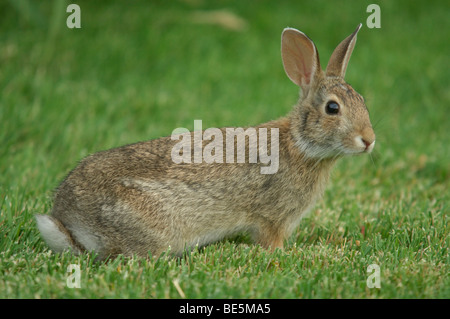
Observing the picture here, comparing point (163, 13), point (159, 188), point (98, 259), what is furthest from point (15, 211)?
point (163, 13)

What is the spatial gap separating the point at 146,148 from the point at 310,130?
1.25 meters

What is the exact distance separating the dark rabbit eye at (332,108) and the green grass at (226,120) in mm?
984

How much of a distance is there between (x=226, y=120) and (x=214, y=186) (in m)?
2.93

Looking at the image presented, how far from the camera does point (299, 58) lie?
4766 millimetres

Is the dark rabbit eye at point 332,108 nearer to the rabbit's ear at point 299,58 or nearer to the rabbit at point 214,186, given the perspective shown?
the rabbit at point 214,186

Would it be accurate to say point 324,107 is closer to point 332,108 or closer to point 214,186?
point 332,108

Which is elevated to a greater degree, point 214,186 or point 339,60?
point 339,60

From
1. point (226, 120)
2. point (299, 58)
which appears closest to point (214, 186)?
point (299, 58)

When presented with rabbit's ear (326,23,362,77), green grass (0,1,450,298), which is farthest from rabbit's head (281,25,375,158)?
green grass (0,1,450,298)

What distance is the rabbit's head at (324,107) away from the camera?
4.32m

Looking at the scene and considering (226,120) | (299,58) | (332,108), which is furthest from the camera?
(226,120)

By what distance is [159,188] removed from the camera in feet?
14.1

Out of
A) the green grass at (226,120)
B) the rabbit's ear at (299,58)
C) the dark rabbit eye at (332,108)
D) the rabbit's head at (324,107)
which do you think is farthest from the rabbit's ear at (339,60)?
the green grass at (226,120)
